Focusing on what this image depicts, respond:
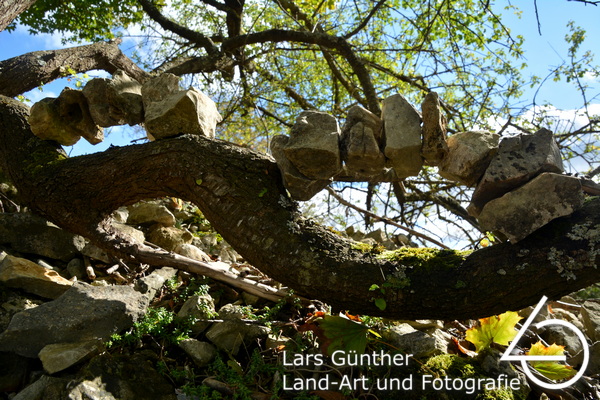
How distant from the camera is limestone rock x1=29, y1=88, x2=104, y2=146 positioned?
3.66 m

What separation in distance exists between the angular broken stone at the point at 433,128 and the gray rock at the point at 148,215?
2686mm

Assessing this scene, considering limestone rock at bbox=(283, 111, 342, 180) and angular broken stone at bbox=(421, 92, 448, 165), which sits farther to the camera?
limestone rock at bbox=(283, 111, 342, 180)

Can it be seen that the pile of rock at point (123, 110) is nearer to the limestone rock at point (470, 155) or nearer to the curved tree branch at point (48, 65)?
the curved tree branch at point (48, 65)

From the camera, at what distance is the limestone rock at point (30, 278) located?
3.08 m

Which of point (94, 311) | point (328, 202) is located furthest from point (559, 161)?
point (328, 202)

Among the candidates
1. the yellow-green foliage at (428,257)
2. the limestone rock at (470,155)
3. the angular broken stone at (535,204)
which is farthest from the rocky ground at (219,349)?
the angular broken stone at (535,204)

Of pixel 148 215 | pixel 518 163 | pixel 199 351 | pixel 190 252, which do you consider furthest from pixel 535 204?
pixel 148 215

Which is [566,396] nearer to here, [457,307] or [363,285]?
[457,307]

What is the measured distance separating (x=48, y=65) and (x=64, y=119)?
1398 millimetres

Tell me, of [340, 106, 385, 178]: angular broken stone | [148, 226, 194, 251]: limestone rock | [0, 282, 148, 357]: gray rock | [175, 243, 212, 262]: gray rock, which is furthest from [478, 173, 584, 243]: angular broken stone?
[148, 226, 194, 251]: limestone rock

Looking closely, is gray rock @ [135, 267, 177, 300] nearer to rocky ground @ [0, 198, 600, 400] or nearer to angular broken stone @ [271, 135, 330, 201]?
rocky ground @ [0, 198, 600, 400]

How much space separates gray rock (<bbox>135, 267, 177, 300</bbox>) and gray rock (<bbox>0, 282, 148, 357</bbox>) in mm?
340

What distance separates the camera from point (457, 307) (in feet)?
7.37

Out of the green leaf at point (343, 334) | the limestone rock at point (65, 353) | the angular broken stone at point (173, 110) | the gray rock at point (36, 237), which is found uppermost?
the angular broken stone at point (173, 110)
